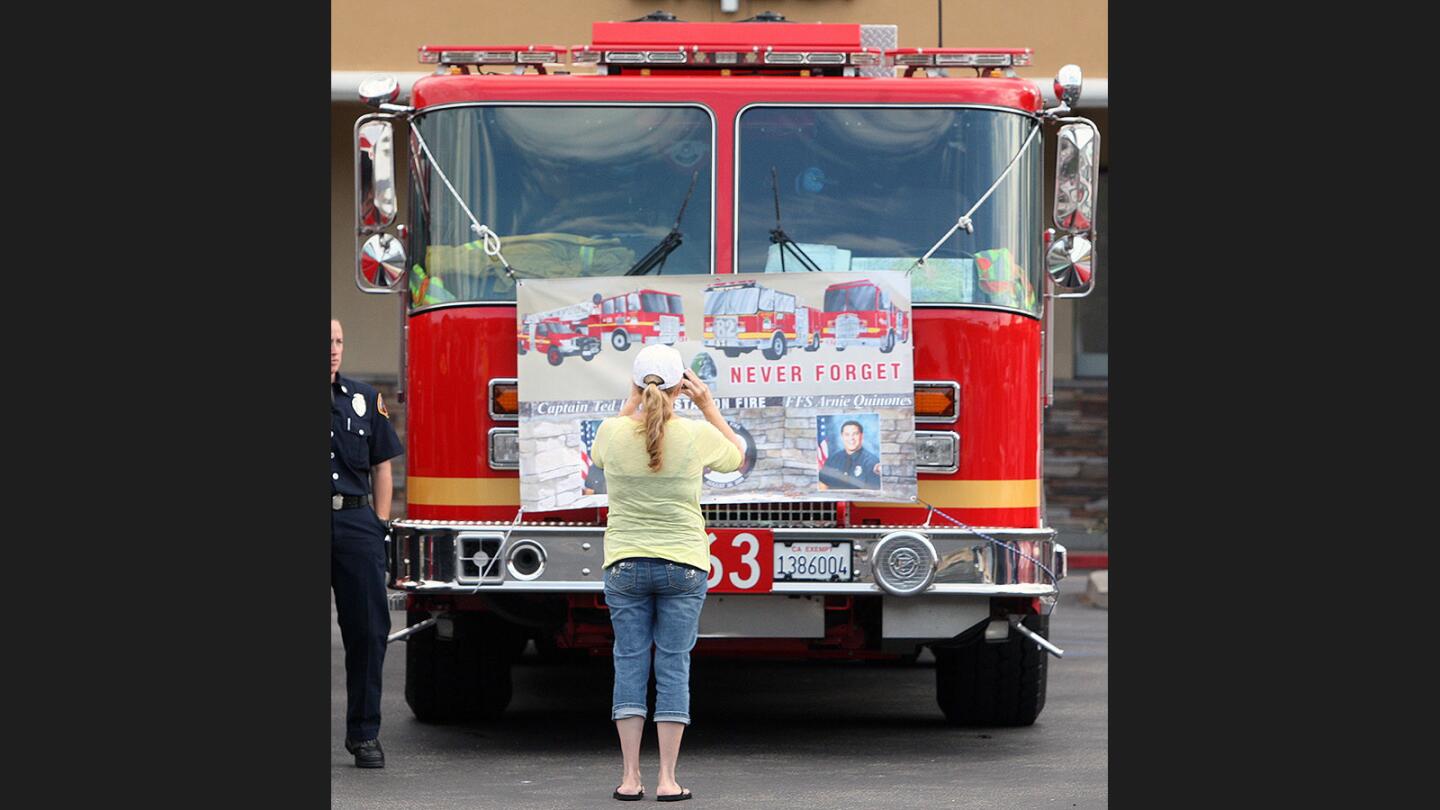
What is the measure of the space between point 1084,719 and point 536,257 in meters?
3.39

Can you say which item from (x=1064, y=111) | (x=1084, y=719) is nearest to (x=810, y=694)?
(x=1084, y=719)

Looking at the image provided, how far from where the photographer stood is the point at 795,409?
8156 millimetres

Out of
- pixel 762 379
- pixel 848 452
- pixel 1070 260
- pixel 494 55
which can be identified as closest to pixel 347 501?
pixel 762 379

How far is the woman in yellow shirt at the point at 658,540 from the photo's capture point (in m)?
7.25

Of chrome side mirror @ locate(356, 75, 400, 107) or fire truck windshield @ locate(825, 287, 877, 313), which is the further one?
chrome side mirror @ locate(356, 75, 400, 107)

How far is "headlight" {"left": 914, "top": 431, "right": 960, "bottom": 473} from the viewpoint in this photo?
26.9ft

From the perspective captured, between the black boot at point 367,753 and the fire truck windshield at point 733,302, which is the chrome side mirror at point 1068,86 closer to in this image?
the fire truck windshield at point 733,302

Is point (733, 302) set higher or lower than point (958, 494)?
higher

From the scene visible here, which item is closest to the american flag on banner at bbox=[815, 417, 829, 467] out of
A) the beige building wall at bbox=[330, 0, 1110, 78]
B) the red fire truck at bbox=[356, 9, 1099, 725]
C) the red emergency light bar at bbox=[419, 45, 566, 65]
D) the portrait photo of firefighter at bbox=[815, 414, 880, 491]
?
the portrait photo of firefighter at bbox=[815, 414, 880, 491]

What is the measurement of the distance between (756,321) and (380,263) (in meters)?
1.51

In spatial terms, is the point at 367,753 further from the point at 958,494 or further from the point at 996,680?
the point at 996,680

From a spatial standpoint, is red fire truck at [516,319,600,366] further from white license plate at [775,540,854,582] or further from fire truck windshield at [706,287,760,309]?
white license plate at [775,540,854,582]

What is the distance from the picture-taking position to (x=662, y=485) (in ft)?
23.8

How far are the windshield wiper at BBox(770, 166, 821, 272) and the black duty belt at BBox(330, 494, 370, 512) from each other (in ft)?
5.97
